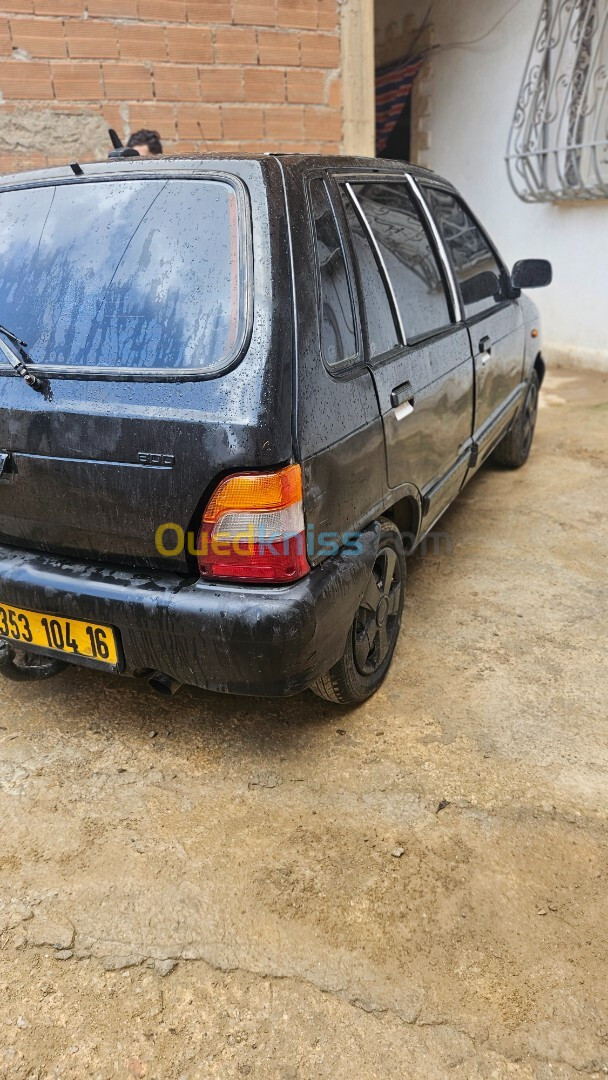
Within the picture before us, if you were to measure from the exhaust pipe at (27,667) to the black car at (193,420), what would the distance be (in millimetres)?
390

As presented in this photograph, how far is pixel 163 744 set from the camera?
2340mm

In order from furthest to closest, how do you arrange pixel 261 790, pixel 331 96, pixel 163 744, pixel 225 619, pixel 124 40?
pixel 331 96 < pixel 124 40 < pixel 163 744 < pixel 261 790 < pixel 225 619

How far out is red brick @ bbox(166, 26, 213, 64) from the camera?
4895 millimetres

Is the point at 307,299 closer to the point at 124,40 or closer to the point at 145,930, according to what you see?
the point at 145,930

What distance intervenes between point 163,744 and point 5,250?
1.57 m

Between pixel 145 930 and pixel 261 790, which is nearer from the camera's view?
pixel 145 930

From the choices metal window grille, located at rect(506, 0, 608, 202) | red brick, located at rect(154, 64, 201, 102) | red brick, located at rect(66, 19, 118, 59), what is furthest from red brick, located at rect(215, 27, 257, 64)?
metal window grille, located at rect(506, 0, 608, 202)

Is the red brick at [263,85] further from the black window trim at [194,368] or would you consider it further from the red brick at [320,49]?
the black window trim at [194,368]

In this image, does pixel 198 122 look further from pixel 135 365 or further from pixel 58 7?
pixel 135 365

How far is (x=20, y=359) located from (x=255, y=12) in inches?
168

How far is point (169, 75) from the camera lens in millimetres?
4957

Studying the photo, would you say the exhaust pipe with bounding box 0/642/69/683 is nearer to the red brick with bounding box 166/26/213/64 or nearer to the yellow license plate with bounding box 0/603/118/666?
the yellow license plate with bounding box 0/603/118/666

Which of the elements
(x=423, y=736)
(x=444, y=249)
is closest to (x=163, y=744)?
(x=423, y=736)

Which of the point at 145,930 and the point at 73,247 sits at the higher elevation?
the point at 73,247
